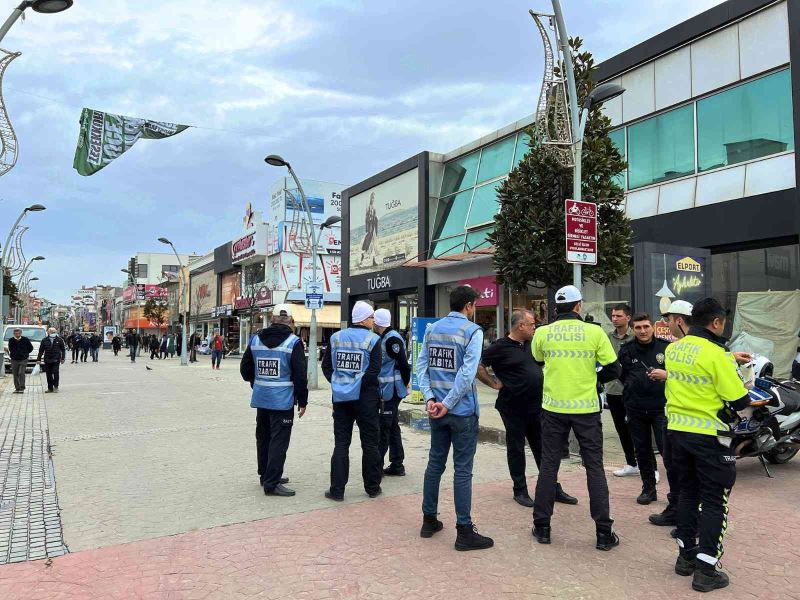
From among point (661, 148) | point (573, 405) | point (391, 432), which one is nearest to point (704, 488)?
point (573, 405)

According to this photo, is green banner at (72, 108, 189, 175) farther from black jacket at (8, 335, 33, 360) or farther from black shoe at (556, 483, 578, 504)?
black shoe at (556, 483, 578, 504)

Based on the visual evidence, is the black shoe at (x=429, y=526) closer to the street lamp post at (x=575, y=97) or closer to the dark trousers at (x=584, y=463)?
the dark trousers at (x=584, y=463)

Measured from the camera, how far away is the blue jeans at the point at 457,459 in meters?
4.43

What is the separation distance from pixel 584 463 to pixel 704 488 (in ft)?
2.87

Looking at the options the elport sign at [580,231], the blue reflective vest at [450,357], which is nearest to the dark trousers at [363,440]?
the blue reflective vest at [450,357]

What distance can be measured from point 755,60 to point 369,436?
11.1 meters

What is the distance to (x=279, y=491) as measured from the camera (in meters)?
5.85

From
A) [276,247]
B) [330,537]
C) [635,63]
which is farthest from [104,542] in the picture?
[276,247]

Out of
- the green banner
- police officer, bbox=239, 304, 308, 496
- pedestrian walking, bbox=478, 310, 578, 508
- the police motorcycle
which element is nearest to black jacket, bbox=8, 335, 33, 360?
the green banner

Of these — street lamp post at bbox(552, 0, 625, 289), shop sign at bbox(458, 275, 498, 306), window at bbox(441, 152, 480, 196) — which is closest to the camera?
street lamp post at bbox(552, 0, 625, 289)

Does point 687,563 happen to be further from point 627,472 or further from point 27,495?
point 27,495

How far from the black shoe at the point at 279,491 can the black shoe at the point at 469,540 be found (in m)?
2.03

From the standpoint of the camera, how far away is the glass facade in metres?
11.5

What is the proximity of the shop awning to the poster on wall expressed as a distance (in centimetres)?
1377
